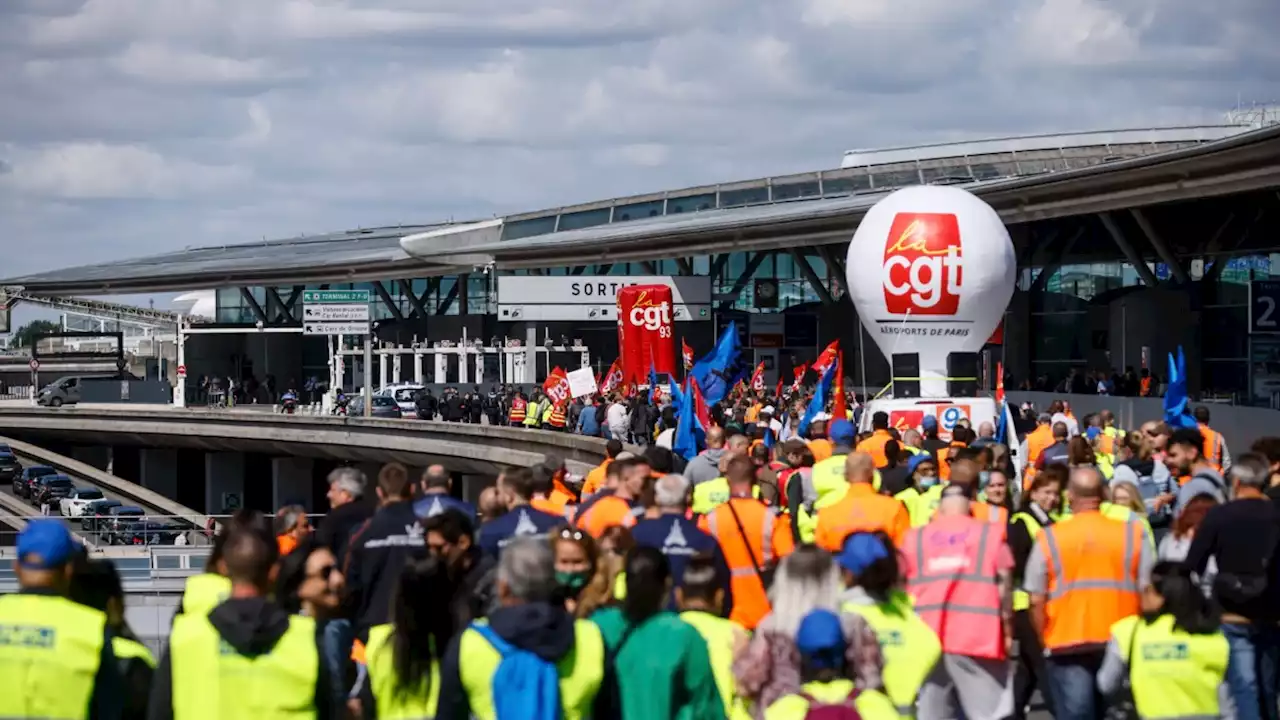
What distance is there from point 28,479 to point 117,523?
687 inches

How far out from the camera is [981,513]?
1035 cm

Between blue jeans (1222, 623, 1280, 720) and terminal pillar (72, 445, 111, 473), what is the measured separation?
71.0 meters

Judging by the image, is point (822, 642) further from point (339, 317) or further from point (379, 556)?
point (339, 317)

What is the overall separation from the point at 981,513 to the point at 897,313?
1954 centimetres

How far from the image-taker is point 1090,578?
30.7ft

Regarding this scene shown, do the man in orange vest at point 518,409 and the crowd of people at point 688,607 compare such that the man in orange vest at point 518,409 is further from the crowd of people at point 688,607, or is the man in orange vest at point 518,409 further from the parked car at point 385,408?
the crowd of people at point 688,607

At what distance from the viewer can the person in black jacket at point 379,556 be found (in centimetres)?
922

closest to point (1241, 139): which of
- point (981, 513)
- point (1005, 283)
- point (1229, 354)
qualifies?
point (1005, 283)

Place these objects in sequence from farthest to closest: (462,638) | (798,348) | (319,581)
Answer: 1. (798,348)
2. (319,581)
3. (462,638)

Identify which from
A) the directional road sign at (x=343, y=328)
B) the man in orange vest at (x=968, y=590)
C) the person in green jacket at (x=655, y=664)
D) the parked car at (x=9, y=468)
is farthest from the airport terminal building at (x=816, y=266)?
the person in green jacket at (x=655, y=664)

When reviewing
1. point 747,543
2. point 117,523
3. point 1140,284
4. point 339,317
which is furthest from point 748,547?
point 1140,284

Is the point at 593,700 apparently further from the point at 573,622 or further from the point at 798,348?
the point at 798,348

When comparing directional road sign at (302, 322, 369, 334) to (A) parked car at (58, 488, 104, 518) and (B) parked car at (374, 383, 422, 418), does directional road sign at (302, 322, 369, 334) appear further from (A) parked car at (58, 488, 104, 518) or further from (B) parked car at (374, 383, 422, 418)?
(B) parked car at (374, 383, 422, 418)

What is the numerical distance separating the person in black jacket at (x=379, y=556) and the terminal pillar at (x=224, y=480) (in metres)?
61.4
